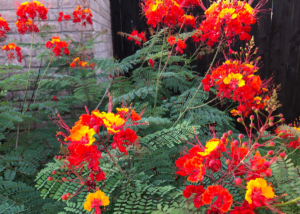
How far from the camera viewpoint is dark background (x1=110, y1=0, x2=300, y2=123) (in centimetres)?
288

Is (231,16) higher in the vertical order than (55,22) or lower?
lower

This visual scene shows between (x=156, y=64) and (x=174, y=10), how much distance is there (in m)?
1.00

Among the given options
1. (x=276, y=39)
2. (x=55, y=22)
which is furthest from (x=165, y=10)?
(x=276, y=39)

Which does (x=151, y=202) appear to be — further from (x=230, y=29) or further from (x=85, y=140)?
(x=230, y=29)

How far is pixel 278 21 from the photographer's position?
2.89 m

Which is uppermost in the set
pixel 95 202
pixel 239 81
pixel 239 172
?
pixel 239 81

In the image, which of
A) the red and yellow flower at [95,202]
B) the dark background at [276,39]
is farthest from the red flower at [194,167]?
the dark background at [276,39]

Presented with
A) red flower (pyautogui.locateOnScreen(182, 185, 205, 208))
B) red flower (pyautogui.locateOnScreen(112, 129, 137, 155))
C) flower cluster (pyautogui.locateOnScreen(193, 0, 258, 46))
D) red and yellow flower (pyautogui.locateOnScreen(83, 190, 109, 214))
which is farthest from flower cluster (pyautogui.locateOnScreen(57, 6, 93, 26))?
red flower (pyautogui.locateOnScreen(182, 185, 205, 208))

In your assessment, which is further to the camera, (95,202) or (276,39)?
(276,39)

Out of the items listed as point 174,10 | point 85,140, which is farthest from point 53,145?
point 174,10

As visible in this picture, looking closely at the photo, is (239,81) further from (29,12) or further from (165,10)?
(29,12)

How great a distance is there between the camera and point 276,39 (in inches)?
116

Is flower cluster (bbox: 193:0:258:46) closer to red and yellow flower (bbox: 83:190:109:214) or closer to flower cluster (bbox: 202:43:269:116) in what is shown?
flower cluster (bbox: 202:43:269:116)

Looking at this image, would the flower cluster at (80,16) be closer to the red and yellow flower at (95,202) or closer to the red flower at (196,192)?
the red and yellow flower at (95,202)
